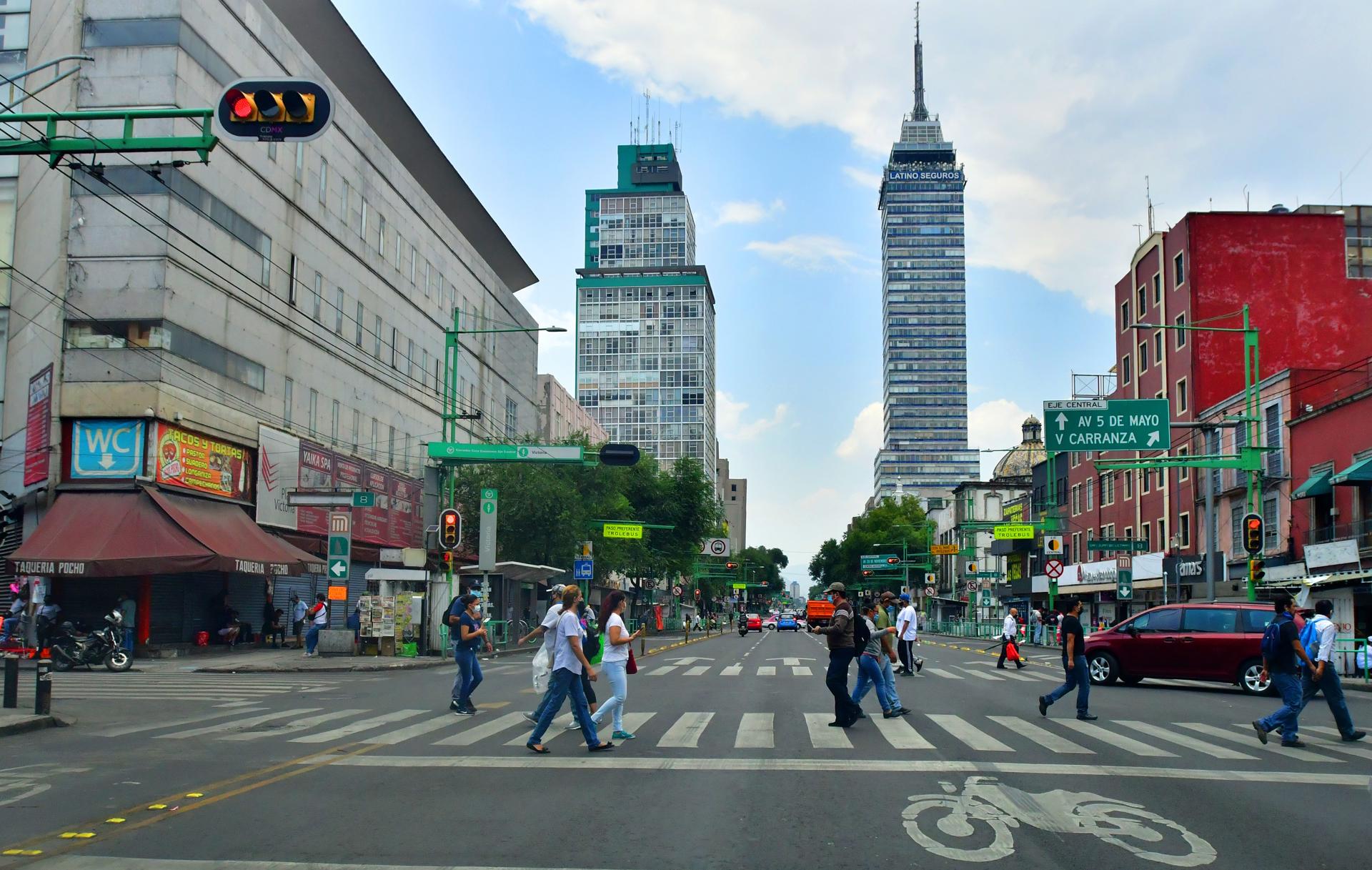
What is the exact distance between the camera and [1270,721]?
41.9ft

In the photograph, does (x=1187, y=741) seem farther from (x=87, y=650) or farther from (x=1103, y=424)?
(x=87, y=650)

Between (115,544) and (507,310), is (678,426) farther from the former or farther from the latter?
(115,544)

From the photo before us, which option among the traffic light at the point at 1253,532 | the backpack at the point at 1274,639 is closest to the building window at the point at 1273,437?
the traffic light at the point at 1253,532

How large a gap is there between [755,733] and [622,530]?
41.8m

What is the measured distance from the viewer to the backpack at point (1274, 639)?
13.0 meters

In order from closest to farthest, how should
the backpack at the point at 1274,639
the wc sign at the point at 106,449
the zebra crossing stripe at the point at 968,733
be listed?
the zebra crossing stripe at the point at 968,733
the backpack at the point at 1274,639
the wc sign at the point at 106,449

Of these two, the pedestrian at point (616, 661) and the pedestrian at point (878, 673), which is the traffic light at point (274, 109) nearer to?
the pedestrian at point (616, 661)

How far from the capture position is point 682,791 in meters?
9.61

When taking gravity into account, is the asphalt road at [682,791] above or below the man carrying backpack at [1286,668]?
below

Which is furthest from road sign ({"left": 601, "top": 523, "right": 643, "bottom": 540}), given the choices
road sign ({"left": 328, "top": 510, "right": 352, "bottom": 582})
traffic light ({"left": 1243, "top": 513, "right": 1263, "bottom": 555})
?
traffic light ({"left": 1243, "top": 513, "right": 1263, "bottom": 555})

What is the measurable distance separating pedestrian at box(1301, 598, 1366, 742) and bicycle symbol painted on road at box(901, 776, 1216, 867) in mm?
5277

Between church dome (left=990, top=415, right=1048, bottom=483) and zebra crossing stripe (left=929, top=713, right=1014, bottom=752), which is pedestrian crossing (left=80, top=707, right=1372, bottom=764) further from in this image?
church dome (left=990, top=415, right=1048, bottom=483)

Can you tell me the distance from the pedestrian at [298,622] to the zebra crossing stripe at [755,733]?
949 inches

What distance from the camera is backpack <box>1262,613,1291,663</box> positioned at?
512 inches
